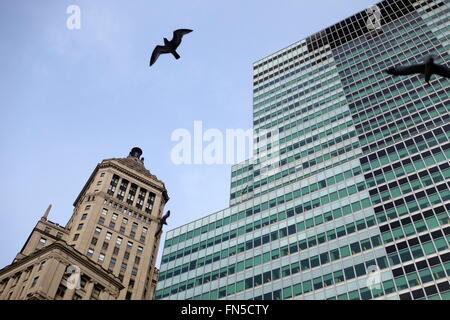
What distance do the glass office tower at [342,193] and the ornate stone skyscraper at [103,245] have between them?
35.2 ft

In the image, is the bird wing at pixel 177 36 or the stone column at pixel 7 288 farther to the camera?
the stone column at pixel 7 288

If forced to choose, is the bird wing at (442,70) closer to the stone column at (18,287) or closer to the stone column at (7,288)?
the stone column at (18,287)

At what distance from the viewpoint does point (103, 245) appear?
332ft

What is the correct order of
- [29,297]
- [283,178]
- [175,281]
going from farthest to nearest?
[283,178]
[175,281]
[29,297]

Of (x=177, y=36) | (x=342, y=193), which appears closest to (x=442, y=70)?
(x=177, y=36)

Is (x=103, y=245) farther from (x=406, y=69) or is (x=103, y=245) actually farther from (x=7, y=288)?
(x=406, y=69)

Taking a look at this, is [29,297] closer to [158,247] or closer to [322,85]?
[158,247]

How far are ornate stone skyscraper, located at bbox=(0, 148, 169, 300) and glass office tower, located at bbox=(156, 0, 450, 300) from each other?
10.7m

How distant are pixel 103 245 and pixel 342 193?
48253 millimetres

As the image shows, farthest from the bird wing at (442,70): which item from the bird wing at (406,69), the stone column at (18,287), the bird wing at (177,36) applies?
the stone column at (18,287)

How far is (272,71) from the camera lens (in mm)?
139750

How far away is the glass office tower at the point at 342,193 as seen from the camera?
7162cm
